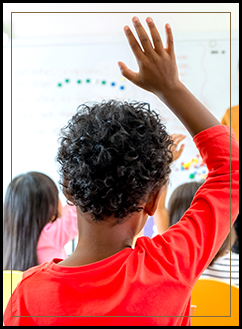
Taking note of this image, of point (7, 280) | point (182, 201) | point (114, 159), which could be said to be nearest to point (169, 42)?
point (114, 159)

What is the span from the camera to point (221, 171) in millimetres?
352

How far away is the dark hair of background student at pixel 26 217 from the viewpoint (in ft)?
1.51

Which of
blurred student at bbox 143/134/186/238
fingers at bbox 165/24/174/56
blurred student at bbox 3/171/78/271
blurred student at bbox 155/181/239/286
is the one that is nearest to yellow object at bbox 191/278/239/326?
blurred student at bbox 155/181/239/286

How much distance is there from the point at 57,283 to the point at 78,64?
0.39 m

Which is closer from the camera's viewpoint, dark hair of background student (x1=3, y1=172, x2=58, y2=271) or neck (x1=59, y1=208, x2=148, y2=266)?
neck (x1=59, y1=208, x2=148, y2=266)

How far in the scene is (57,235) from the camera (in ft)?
1.54

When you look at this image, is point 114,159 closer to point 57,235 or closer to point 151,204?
point 151,204

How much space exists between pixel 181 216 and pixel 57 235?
0.22m

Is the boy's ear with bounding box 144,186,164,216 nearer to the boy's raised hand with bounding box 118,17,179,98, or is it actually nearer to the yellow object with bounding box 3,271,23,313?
the boy's raised hand with bounding box 118,17,179,98

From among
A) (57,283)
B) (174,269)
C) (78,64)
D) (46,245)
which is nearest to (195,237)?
(174,269)

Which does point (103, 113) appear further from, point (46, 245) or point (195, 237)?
point (46, 245)

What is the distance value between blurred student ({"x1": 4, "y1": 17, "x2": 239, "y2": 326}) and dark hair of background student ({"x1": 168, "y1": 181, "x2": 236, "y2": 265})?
0.14 metres

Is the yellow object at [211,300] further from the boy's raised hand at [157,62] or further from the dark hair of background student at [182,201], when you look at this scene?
the boy's raised hand at [157,62]

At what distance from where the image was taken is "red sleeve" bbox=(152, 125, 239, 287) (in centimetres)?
30
